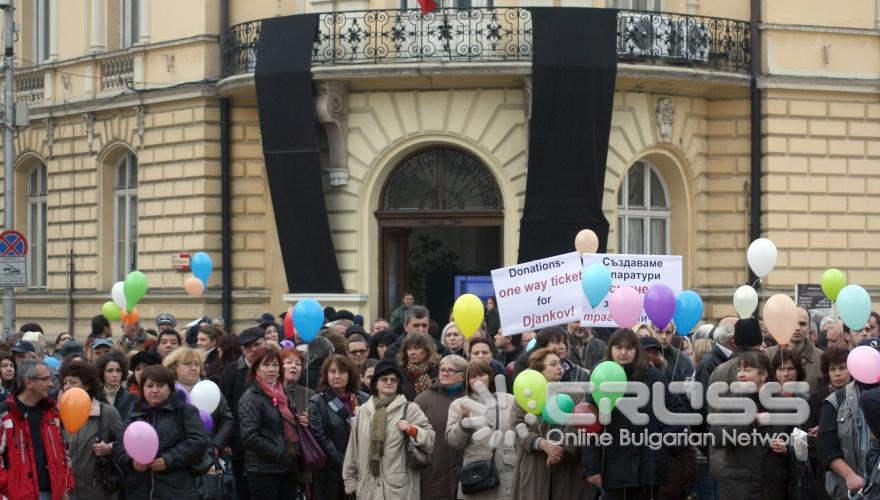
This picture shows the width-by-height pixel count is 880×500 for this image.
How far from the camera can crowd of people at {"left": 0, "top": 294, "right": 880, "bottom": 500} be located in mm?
12062

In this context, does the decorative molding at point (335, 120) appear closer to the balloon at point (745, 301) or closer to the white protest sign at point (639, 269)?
the white protest sign at point (639, 269)

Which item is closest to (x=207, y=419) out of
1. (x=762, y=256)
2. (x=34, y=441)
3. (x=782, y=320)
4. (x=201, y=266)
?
(x=34, y=441)

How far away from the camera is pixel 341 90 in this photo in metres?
26.3

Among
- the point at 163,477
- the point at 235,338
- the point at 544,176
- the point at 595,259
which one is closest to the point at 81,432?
the point at 163,477

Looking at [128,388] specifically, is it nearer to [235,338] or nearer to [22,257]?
[235,338]

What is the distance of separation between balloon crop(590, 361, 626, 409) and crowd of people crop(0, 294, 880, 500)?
0.44 feet

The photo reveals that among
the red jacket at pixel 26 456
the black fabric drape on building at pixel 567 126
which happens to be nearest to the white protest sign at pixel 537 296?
the red jacket at pixel 26 456

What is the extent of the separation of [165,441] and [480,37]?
560 inches

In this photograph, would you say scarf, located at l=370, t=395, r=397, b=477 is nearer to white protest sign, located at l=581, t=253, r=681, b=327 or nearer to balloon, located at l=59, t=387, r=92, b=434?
balloon, located at l=59, t=387, r=92, b=434

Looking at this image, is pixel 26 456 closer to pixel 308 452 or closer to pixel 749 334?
pixel 308 452

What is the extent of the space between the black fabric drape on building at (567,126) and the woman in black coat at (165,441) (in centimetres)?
1318

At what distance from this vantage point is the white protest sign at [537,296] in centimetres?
1659

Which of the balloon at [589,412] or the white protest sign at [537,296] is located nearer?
the balloon at [589,412]

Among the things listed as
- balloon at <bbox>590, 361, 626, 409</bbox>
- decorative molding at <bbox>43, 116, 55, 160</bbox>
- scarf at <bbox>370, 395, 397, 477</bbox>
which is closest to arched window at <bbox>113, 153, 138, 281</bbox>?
decorative molding at <bbox>43, 116, 55, 160</bbox>
